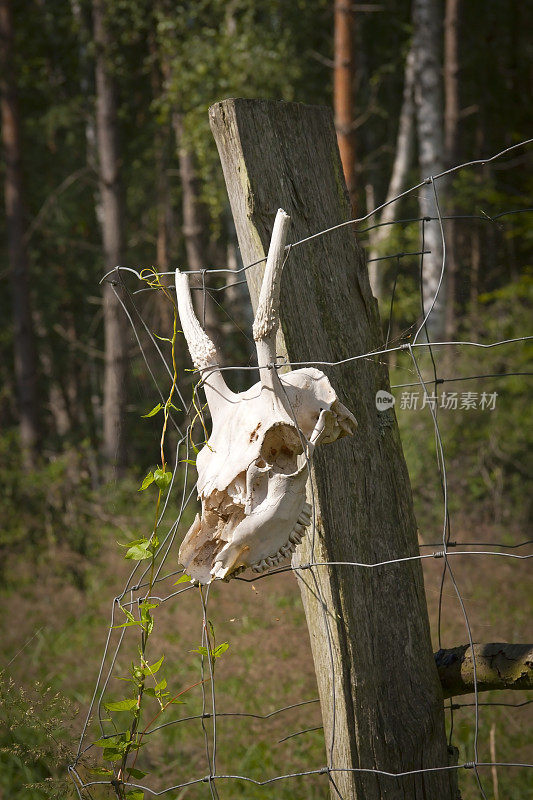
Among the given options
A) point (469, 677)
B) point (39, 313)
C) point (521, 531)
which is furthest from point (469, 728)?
point (39, 313)

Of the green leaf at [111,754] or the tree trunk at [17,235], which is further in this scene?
the tree trunk at [17,235]

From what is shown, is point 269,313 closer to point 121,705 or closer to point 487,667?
point 121,705

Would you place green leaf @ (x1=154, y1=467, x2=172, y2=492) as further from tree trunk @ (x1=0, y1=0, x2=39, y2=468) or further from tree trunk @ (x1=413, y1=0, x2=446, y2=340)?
tree trunk @ (x1=0, y1=0, x2=39, y2=468)

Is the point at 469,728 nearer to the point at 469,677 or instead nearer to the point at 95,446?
the point at 469,677

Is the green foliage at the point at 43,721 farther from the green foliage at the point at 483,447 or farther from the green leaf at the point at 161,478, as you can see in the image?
the green foliage at the point at 483,447

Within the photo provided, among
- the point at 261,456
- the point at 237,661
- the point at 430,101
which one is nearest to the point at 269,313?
the point at 261,456

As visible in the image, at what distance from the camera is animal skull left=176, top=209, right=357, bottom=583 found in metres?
1.58

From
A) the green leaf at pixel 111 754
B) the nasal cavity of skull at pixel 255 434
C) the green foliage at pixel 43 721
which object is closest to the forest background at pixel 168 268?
the green foliage at pixel 43 721

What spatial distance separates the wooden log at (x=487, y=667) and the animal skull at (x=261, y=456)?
0.86 metres

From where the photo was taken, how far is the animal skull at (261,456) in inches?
62.4

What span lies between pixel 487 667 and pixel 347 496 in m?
0.64

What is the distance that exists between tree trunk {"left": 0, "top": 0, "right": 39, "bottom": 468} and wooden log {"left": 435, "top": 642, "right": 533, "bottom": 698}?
10.5 metres

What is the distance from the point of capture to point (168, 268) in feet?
41.2

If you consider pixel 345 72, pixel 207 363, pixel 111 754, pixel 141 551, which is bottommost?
pixel 111 754
